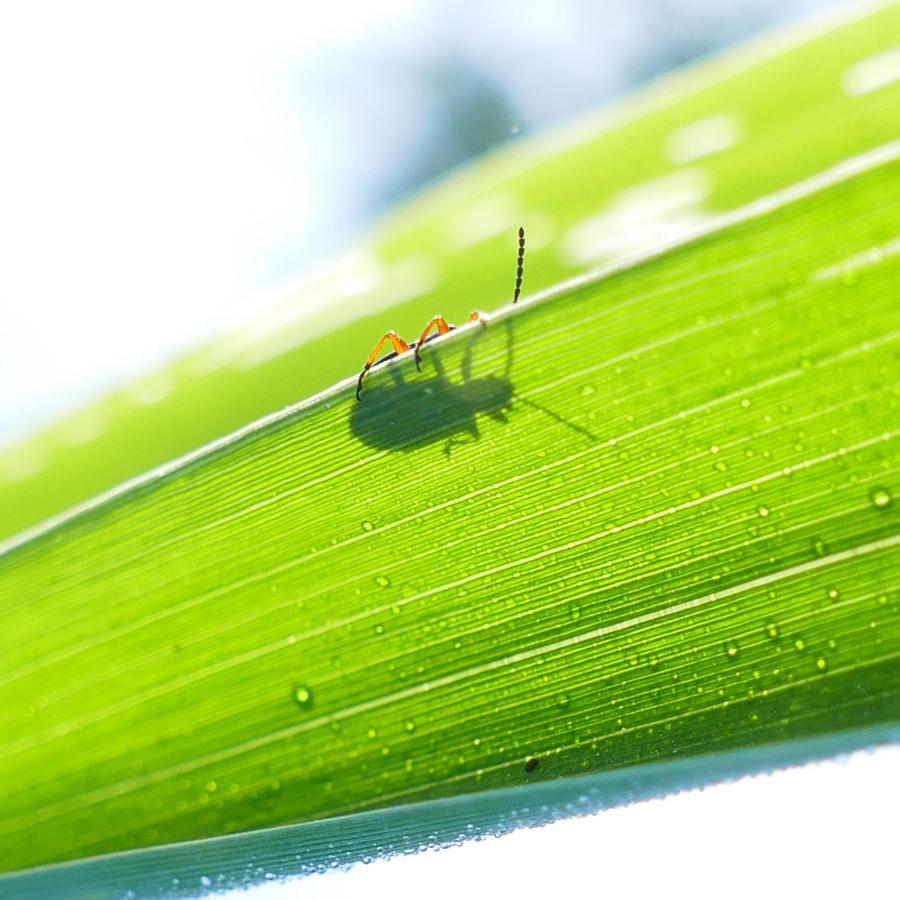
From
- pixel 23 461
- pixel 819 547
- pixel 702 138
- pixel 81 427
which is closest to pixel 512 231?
pixel 702 138

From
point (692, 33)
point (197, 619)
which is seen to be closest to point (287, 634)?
point (197, 619)

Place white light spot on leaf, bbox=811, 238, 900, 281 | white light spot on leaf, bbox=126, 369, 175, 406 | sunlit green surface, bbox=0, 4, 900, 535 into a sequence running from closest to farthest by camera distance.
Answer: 1. white light spot on leaf, bbox=811, 238, 900, 281
2. sunlit green surface, bbox=0, 4, 900, 535
3. white light spot on leaf, bbox=126, 369, 175, 406

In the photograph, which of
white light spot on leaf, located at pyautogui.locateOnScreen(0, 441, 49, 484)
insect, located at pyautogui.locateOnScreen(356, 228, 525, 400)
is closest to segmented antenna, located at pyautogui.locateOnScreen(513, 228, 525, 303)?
insect, located at pyautogui.locateOnScreen(356, 228, 525, 400)

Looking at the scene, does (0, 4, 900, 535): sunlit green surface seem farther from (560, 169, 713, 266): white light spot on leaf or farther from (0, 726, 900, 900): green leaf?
(0, 726, 900, 900): green leaf

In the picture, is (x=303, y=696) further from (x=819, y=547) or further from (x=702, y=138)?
(x=702, y=138)

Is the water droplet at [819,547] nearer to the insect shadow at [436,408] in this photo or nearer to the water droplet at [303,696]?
the insect shadow at [436,408]

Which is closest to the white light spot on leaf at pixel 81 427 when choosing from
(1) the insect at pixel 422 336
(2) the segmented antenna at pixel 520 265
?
(1) the insect at pixel 422 336

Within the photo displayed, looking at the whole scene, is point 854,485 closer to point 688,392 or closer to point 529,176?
point 688,392
